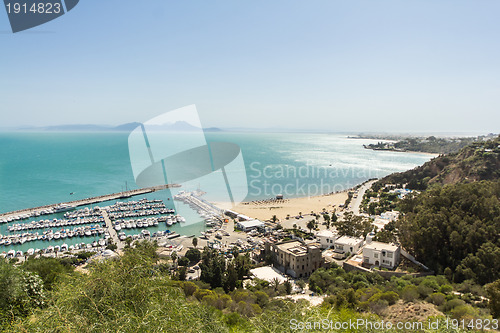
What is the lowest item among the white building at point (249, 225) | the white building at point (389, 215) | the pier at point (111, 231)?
the pier at point (111, 231)

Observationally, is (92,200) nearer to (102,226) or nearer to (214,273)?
(102,226)

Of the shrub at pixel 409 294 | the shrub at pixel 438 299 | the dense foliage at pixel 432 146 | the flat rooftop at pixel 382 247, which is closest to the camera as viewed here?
the shrub at pixel 438 299

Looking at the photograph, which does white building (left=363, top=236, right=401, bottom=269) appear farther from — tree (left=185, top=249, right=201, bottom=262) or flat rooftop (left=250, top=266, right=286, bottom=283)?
tree (left=185, top=249, right=201, bottom=262)

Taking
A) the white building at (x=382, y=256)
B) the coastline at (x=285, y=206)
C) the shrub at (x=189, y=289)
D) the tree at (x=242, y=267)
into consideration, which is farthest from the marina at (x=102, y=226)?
the white building at (x=382, y=256)

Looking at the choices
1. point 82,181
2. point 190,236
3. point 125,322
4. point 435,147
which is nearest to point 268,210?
point 190,236

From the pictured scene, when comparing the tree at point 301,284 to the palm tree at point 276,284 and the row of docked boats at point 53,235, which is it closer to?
the palm tree at point 276,284
